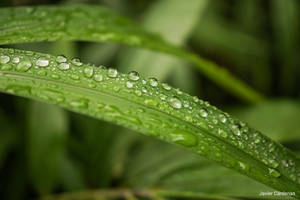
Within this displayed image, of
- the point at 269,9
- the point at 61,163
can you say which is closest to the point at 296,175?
the point at 61,163

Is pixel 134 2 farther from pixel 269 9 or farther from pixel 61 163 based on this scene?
pixel 61 163

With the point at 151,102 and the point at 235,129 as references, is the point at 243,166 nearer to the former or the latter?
the point at 235,129

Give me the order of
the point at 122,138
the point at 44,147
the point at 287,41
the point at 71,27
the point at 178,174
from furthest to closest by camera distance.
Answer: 1. the point at 287,41
2. the point at 122,138
3. the point at 44,147
4. the point at 178,174
5. the point at 71,27

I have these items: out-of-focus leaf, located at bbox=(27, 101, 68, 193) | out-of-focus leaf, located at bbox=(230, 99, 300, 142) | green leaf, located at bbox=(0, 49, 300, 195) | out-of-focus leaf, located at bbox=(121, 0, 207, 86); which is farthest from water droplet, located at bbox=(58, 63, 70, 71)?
out-of-focus leaf, located at bbox=(230, 99, 300, 142)

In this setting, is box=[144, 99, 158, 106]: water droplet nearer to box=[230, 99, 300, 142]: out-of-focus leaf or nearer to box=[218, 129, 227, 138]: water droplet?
box=[218, 129, 227, 138]: water droplet

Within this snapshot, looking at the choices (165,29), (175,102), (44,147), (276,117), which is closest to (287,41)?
(276,117)
